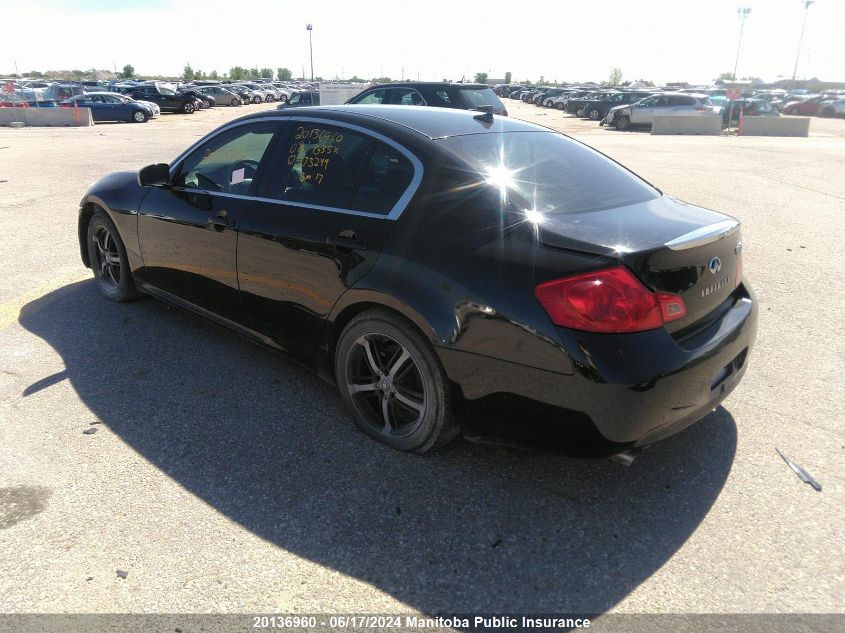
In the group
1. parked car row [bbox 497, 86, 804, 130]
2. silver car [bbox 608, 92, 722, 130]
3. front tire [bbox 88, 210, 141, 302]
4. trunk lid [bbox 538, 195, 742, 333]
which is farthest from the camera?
parked car row [bbox 497, 86, 804, 130]

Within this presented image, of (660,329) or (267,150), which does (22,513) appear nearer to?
(267,150)

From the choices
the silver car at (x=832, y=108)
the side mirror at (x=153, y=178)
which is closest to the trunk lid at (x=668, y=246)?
the side mirror at (x=153, y=178)

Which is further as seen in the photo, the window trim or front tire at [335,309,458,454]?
the window trim

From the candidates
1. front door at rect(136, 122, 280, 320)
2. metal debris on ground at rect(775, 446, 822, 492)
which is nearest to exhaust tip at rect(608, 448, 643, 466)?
metal debris on ground at rect(775, 446, 822, 492)

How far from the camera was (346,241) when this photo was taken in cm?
322

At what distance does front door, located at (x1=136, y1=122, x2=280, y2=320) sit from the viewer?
13.0 feet

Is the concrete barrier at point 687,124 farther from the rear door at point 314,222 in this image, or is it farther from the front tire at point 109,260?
the rear door at point 314,222

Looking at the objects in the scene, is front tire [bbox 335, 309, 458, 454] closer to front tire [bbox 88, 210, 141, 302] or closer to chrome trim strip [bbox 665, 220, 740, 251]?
chrome trim strip [bbox 665, 220, 740, 251]

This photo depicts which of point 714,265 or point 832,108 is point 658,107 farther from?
point 714,265

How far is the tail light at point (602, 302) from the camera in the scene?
2.49 metres

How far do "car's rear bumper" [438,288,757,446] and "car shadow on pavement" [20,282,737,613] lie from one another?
1.26ft

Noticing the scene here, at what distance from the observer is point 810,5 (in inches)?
3381

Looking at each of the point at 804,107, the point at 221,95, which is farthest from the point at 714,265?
the point at 804,107

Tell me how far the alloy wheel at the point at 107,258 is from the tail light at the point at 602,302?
398 cm
